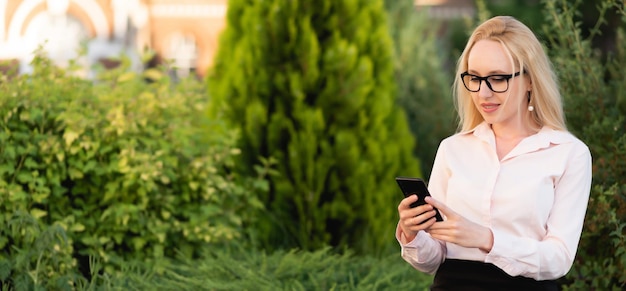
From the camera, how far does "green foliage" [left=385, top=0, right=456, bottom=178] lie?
341 inches

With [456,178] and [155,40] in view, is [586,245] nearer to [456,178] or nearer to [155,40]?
[456,178]

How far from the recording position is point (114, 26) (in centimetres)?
2783

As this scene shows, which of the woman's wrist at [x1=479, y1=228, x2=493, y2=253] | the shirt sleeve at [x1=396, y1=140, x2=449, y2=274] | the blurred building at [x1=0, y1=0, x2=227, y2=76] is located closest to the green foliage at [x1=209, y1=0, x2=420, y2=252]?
the shirt sleeve at [x1=396, y1=140, x2=449, y2=274]

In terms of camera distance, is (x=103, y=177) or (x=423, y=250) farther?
(x=103, y=177)

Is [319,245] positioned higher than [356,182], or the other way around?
[356,182]

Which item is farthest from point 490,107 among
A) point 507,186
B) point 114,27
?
point 114,27

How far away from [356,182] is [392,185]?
0.33m

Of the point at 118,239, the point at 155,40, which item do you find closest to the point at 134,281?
the point at 118,239

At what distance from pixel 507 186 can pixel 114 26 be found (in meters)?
26.5

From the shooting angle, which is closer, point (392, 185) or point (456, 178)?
point (456, 178)

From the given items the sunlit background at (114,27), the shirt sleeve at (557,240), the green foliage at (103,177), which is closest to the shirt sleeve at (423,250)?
the shirt sleeve at (557,240)

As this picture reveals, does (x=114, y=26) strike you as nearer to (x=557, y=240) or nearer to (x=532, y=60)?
(x=532, y=60)

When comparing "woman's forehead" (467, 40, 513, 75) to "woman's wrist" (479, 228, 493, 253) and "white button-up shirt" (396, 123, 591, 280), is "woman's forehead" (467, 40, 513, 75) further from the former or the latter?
"woman's wrist" (479, 228, 493, 253)

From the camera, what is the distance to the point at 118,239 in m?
4.65
